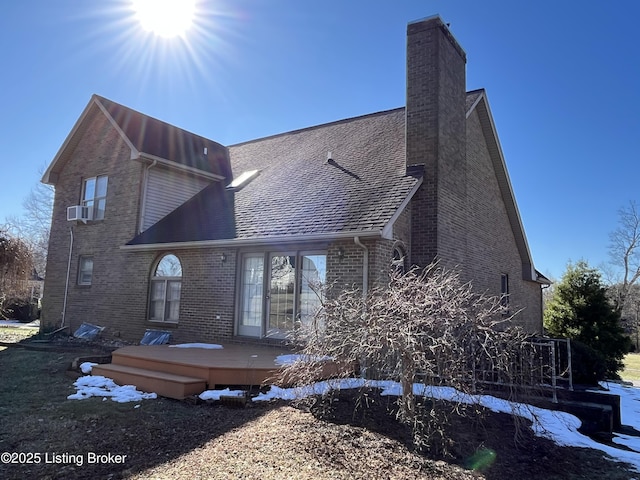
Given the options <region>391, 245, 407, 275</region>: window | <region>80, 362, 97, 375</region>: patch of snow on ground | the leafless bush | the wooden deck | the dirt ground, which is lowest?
the dirt ground

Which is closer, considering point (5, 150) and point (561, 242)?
point (5, 150)

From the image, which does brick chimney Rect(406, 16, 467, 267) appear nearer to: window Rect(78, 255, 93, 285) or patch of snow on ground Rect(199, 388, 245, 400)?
patch of snow on ground Rect(199, 388, 245, 400)

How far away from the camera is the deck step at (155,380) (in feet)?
22.0

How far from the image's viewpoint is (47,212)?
37438 mm

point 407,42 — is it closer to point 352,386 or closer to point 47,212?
point 352,386

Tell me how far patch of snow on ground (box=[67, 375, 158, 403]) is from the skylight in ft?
23.8

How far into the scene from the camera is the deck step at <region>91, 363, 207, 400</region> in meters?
6.70

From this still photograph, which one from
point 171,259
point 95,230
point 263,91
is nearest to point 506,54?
point 263,91

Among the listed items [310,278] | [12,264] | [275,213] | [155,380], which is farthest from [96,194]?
[155,380]

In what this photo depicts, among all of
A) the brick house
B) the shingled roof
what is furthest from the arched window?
the shingled roof

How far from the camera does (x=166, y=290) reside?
1219 centimetres

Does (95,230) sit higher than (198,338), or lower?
higher

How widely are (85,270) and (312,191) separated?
8832 millimetres

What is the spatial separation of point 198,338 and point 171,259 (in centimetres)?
246
